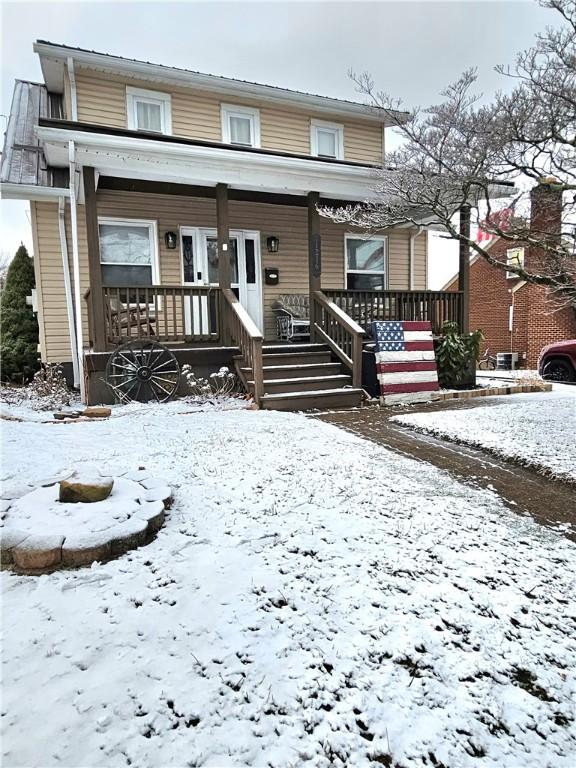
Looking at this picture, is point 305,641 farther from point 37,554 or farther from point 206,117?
point 206,117

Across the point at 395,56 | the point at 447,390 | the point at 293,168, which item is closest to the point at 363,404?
the point at 447,390

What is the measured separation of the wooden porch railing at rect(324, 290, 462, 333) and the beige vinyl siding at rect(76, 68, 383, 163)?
4200mm

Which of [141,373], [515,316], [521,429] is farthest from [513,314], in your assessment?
[141,373]

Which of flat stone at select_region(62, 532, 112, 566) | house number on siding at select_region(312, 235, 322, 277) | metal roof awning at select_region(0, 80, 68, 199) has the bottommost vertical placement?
flat stone at select_region(62, 532, 112, 566)

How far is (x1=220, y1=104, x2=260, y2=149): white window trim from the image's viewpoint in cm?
947

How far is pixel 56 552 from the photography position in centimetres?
221

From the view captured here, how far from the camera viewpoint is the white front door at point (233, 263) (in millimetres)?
8922

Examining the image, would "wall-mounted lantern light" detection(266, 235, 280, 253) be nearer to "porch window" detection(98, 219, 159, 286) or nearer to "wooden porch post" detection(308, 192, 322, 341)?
"wooden porch post" detection(308, 192, 322, 341)

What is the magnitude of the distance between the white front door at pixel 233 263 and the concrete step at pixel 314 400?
3292 millimetres

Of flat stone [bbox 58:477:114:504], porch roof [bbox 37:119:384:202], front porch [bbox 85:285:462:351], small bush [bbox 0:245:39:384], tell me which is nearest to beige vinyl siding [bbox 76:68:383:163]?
porch roof [bbox 37:119:384:202]

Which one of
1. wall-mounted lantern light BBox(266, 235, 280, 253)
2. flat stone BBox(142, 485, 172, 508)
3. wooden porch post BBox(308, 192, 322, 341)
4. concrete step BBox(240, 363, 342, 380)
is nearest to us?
flat stone BBox(142, 485, 172, 508)

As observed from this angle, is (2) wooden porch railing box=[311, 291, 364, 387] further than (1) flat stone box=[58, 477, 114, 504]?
Yes

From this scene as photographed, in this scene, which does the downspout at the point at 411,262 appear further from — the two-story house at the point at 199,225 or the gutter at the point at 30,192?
the gutter at the point at 30,192

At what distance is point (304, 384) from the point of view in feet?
21.5
